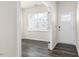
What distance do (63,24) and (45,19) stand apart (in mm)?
783

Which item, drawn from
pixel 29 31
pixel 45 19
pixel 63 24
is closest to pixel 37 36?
pixel 29 31

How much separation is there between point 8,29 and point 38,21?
10.9 ft

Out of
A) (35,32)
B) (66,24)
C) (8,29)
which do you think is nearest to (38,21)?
(35,32)

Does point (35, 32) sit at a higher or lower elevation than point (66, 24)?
lower

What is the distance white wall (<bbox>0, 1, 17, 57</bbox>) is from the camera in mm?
952

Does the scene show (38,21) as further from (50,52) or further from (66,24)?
(50,52)

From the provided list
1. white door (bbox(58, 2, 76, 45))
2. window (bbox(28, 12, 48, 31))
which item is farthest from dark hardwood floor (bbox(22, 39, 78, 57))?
window (bbox(28, 12, 48, 31))

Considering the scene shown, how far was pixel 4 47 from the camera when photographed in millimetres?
974

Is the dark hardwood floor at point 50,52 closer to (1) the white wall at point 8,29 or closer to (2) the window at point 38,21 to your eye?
(1) the white wall at point 8,29

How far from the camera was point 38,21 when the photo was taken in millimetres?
4305

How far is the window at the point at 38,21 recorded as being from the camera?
4.18 meters

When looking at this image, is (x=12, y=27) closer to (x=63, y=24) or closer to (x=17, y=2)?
(x=17, y=2)

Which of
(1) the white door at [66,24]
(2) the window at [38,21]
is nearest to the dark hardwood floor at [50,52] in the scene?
(1) the white door at [66,24]

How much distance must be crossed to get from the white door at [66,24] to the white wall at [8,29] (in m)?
2.45
